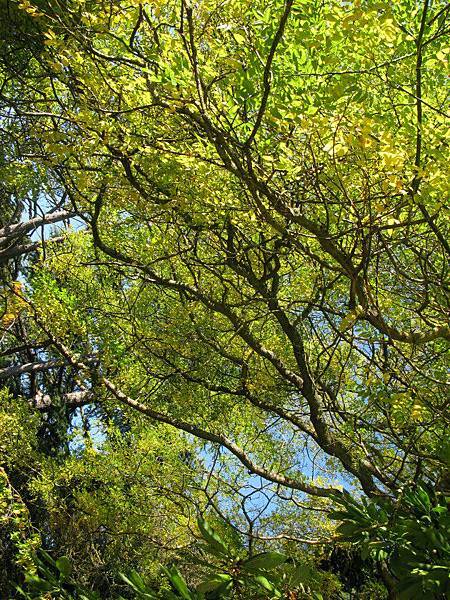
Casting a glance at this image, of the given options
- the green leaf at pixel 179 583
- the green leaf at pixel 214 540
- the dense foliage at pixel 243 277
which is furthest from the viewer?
the dense foliage at pixel 243 277

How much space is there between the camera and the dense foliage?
91.0 inches

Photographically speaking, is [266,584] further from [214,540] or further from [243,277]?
[243,277]

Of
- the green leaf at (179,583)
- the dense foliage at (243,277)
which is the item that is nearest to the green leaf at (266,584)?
the dense foliage at (243,277)

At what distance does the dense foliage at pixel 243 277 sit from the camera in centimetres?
231

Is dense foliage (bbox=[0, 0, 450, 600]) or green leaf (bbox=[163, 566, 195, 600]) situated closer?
green leaf (bbox=[163, 566, 195, 600])

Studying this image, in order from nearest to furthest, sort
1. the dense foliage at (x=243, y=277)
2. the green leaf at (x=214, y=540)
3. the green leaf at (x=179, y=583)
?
the green leaf at (x=179, y=583) < the green leaf at (x=214, y=540) < the dense foliage at (x=243, y=277)

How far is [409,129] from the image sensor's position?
2752mm

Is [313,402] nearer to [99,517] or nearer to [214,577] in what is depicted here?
[214,577]

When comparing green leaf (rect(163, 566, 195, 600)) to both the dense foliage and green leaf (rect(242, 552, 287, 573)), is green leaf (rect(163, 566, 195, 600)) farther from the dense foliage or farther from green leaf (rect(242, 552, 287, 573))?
green leaf (rect(242, 552, 287, 573))

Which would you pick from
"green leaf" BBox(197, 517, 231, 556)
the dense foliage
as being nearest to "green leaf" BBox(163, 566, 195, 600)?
the dense foliage

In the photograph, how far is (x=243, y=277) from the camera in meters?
4.86

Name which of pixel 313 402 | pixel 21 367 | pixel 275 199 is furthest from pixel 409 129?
pixel 21 367

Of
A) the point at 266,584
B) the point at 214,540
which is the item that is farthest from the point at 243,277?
the point at 266,584

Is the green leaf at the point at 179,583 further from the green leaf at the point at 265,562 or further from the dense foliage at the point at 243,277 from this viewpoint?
the green leaf at the point at 265,562
